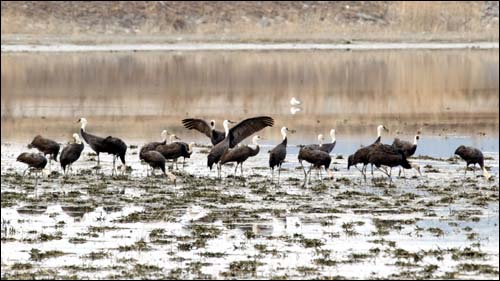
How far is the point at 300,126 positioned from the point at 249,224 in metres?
15.8

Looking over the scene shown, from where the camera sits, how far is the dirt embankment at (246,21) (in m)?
72.4

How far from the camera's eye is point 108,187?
20953 mm

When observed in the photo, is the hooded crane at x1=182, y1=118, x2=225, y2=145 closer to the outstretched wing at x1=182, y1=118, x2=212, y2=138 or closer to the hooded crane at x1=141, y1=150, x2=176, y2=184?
the outstretched wing at x1=182, y1=118, x2=212, y2=138

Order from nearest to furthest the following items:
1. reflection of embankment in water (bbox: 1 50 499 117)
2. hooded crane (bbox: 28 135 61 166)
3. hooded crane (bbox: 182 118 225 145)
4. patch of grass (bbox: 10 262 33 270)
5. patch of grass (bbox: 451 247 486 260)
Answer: patch of grass (bbox: 10 262 33 270) → patch of grass (bbox: 451 247 486 260) → hooded crane (bbox: 28 135 61 166) → hooded crane (bbox: 182 118 225 145) → reflection of embankment in water (bbox: 1 50 499 117)

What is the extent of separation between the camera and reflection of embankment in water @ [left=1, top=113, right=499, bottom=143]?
30281 mm

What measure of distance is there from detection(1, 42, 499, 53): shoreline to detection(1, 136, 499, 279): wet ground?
4272 centimetres

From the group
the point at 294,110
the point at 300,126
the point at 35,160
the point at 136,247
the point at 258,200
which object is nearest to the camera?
the point at 136,247

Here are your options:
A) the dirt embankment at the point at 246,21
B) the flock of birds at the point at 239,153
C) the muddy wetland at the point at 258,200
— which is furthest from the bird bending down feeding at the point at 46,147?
the dirt embankment at the point at 246,21

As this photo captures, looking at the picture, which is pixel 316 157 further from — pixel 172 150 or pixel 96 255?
pixel 96 255

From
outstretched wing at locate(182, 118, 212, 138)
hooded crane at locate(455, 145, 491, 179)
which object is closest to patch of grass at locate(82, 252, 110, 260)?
hooded crane at locate(455, 145, 491, 179)

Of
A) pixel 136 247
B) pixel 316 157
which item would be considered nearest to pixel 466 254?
pixel 136 247

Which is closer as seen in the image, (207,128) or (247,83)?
(207,128)

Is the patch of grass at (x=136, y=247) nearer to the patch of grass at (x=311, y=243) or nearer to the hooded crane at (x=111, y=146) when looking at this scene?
the patch of grass at (x=311, y=243)

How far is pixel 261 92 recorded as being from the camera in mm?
44312
